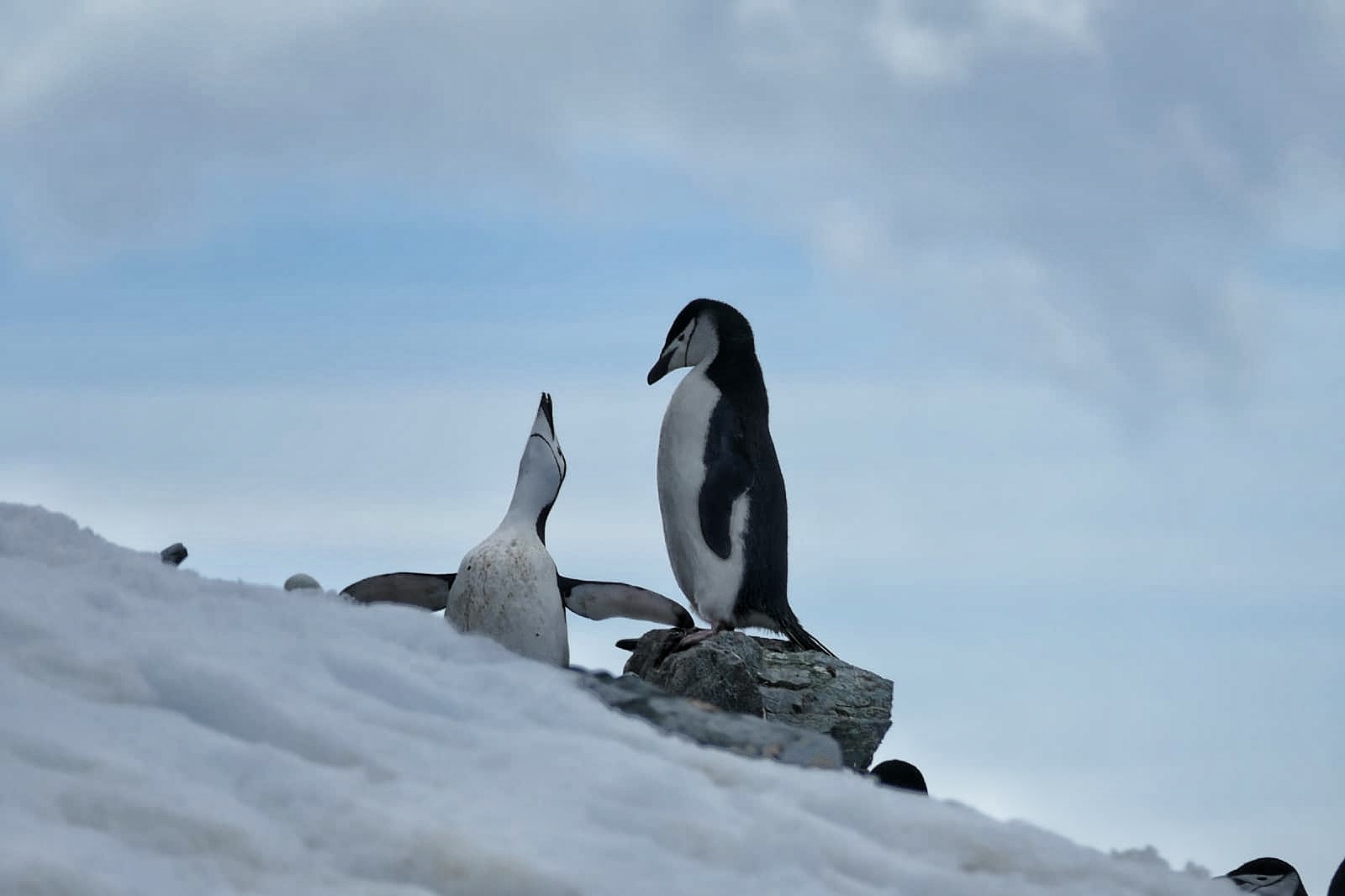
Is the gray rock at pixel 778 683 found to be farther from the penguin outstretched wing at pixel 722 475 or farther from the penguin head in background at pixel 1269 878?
the penguin head in background at pixel 1269 878

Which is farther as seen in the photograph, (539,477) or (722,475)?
(722,475)

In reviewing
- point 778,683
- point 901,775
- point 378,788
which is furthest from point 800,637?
point 378,788

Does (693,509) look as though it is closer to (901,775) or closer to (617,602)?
(617,602)

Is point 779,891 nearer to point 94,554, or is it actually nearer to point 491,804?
point 491,804

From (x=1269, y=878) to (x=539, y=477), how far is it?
14.4 feet

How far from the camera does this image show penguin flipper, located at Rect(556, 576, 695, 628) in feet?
29.1

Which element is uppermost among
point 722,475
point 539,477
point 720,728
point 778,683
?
point 722,475

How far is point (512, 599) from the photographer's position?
25.8ft

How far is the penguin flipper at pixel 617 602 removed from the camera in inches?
349

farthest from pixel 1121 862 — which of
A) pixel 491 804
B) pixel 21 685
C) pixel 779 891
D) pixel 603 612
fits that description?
pixel 603 612

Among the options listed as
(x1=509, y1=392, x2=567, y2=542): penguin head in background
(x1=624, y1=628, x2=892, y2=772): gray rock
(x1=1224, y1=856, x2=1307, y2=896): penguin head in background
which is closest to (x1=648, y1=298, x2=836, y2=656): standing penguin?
(x1=624, y1=628, x2=892, y2=772): gray rock

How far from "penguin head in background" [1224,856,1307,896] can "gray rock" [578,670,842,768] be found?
4.04 m

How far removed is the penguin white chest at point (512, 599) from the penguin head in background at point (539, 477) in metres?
0.39

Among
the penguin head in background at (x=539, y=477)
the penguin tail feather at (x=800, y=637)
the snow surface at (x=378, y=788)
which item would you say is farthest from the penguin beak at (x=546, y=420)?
the snow surface at (x=378, y=788)
